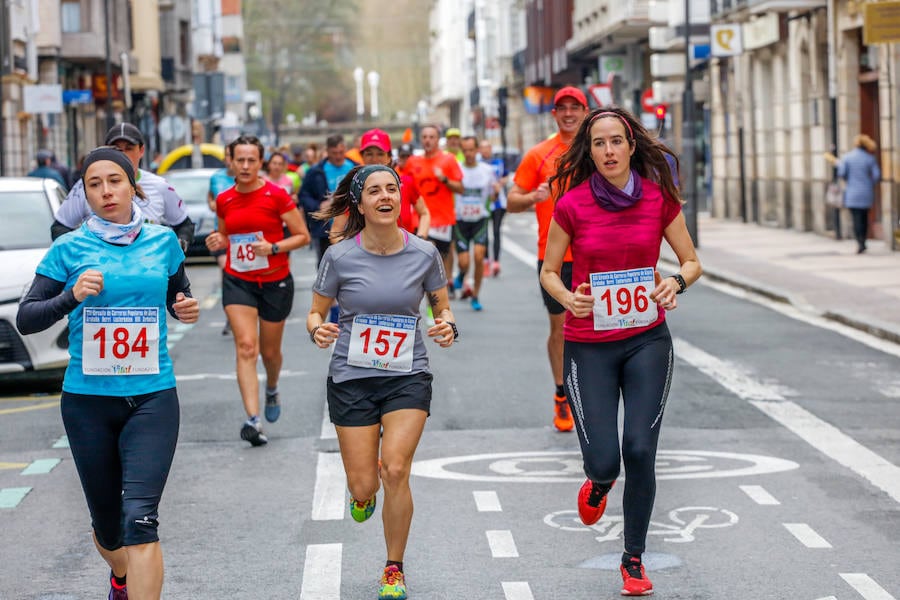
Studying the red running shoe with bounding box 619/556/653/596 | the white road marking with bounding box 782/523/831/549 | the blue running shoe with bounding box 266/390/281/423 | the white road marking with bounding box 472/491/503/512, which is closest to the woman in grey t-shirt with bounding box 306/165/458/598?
the red running shoe with bounding box 619/556/653/596

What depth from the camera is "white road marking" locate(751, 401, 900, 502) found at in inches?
351

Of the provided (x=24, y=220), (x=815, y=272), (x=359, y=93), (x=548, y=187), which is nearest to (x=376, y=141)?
(x=548, y=187)

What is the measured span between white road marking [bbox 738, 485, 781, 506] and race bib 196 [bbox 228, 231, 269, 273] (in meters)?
3.29

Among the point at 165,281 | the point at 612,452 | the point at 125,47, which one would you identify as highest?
the point at 125,47

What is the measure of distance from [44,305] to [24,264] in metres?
7.56

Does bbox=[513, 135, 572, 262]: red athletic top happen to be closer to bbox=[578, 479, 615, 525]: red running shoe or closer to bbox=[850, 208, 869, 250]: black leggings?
bbox=[578, 479, 615, 525]: red running shoe

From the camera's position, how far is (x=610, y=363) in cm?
678

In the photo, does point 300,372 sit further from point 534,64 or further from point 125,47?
point 534,64

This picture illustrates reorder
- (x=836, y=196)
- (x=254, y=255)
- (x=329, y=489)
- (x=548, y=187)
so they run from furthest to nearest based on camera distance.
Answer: (x=836, y=196) → (x=254, y=255) → (x=548, y=187) → (x=329, y=489)

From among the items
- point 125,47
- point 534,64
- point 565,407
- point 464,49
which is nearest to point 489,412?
point 565,407

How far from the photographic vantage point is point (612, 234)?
22.1 ft

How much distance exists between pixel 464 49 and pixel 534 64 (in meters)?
44.5

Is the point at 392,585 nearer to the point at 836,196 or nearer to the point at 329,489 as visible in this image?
the point at 329,489

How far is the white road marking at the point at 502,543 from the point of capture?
734cm
